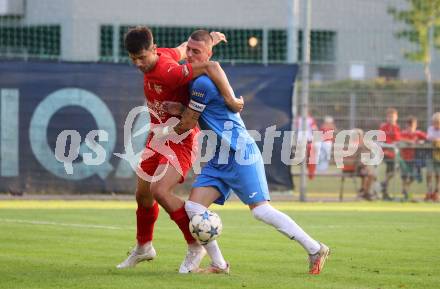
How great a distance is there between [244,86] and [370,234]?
7.17 m

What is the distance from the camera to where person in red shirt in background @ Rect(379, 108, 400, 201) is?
20.4m

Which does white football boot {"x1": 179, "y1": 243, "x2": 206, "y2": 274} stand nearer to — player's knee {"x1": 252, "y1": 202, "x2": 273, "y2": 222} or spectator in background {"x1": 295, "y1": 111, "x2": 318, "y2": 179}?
player's knee {"x1": 252, "y1": 202, "x2": 273, "y2": 222}

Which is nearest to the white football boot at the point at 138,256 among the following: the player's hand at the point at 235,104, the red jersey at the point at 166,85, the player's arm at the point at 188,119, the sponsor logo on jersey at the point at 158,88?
the red jersey at the point at 166,85

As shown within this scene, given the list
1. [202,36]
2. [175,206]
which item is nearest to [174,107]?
[202,36]

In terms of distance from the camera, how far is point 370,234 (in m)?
12.8

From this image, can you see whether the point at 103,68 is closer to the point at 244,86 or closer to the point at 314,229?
the point at 244,86

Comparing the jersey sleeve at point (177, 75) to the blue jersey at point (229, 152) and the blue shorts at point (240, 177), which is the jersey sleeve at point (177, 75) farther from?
the blue shorts at point (240, 177)

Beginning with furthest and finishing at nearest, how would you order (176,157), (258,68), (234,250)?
(258,68) < (234,250) < (176,157)

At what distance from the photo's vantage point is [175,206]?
→ 8938 millimetres

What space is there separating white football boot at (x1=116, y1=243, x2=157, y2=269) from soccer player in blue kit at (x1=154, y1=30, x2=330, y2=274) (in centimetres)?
74

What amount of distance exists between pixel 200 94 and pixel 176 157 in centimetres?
72

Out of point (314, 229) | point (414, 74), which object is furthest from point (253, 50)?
point (314, 229)

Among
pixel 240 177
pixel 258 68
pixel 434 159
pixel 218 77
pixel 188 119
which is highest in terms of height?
pixel 218 77

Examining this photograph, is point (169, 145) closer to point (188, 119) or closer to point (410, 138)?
point (188, 119)
